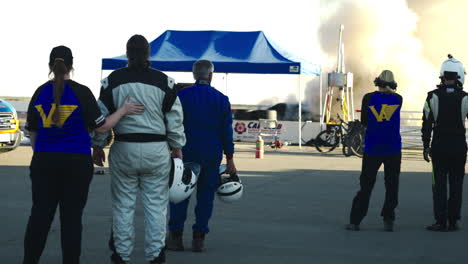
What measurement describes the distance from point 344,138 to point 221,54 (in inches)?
213

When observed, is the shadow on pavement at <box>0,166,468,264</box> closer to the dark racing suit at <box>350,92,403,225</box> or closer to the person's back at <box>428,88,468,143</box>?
the dark racing suit at <box>350,92,403,225</box>

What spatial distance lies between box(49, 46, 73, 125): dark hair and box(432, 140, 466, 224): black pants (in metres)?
5.08

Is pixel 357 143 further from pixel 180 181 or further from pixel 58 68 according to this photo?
pixel 58 68

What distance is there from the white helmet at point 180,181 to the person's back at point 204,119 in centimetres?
59

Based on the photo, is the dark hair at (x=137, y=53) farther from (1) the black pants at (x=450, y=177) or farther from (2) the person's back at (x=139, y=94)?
(1) the black pants at (x=450, y=177)

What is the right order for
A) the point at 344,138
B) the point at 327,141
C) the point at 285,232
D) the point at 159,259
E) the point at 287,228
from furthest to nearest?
1. the point at 327,141
2. the point at 344,138
3. the point at 287,228
4. the point at 285,232
5. the point at 159,259

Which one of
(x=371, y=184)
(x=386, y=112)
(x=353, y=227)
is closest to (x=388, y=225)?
(x=353, y=227)

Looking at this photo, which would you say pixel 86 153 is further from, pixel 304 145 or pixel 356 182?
pixel 304 145

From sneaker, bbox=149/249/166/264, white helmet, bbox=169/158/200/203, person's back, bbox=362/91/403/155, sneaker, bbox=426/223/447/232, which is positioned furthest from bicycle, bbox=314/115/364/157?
sneaker, bbox=149/249/166/264

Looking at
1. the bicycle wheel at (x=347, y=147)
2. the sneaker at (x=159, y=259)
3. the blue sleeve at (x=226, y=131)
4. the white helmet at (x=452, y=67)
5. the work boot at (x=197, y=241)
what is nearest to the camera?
the sneaker at (x=159, y=259)

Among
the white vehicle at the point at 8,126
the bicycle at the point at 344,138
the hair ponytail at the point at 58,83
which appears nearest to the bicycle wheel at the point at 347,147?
the bicycle at the point at 344,138

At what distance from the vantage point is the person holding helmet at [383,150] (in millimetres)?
9641

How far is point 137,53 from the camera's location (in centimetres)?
679

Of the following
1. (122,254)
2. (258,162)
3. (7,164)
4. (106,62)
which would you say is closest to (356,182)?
(258,162)
